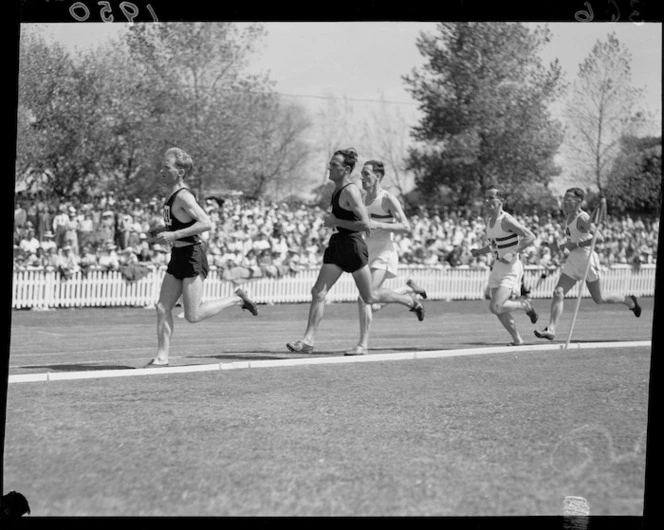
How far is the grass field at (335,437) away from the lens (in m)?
4.69

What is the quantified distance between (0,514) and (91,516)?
475 mm

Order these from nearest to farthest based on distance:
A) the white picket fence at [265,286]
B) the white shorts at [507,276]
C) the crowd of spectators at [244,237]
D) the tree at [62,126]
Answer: the tree at [62,126]
the white shorts at [507,276]
the crowd of spectators at [244,237]
the white picket fence at [265,286]

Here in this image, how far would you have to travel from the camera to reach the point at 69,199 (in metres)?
14.2

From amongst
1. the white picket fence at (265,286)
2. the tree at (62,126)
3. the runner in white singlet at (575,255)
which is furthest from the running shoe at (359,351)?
the white picket fence at (265,286)

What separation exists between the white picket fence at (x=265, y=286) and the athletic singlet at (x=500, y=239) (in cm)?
474

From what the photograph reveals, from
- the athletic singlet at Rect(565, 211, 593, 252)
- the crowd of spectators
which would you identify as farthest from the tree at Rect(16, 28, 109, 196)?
the athletic singlet at Rect(565, 211, 593, 252)

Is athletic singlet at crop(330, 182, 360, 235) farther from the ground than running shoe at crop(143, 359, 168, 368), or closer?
farther from the ground

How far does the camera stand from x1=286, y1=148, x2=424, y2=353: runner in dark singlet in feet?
30.3

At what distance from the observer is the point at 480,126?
18078 millimetres

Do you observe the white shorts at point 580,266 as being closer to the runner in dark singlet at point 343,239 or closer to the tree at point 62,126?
the runner in dark singlet at point 343,239

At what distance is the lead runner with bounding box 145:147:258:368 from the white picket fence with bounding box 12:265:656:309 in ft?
25.0

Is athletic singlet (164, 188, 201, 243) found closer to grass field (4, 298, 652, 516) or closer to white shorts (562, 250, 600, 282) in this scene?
grass field (4, 298, 652, 516)

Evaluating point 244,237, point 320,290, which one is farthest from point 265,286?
point 320,290

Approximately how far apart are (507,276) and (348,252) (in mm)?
2846
